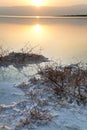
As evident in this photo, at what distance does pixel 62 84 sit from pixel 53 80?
33 centimetres

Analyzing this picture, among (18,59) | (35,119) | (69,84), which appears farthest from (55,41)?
(35,119)

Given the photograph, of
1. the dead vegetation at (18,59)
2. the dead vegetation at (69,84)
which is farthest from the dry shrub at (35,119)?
the dead vegetation at (18,59)

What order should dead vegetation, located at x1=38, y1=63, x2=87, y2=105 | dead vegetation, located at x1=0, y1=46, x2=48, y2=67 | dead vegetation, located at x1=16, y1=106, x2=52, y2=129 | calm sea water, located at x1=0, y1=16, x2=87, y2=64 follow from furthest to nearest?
calm sea water, located at x1=0, y1=16, x2=87, y2=64 → dead vegetation, located at x1=0, y1=46, x2=48, y2=67 → dead vegetation, located at x1=38, y1=63, x2=87, y2=105 → dead vegetation, located at x1=16, y1=106, x2=52, y2=129

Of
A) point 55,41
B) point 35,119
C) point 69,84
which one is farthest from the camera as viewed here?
point 55,41

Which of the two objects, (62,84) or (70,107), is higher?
(62,84)

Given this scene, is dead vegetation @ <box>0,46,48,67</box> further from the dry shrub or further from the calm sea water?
the dry shrub

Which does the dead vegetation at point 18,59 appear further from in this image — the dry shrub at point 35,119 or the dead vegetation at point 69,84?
the dry shrub at point 35,119

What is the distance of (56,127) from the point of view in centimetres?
659

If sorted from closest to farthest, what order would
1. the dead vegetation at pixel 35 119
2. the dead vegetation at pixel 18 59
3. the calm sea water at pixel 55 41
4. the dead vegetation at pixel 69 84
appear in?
the dead vegetation at pixel 35 119 < the dead vegetation at pixel 69 84 < the dead vegetation at pixel 18 59 < the calm sea water at pixel 55 41

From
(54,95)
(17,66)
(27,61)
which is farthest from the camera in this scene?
(27,61)

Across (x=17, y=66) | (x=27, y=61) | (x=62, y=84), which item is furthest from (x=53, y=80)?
(x=27, y=61)

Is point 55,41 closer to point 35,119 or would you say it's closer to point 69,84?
point 69,84

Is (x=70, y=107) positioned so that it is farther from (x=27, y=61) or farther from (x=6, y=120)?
(x=27, y=61)

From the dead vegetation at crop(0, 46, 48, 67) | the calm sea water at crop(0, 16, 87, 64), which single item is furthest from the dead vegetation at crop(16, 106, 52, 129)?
the calm sea water at crop(0, 16, 87, 64)
